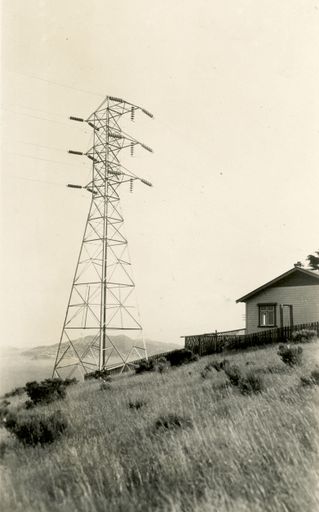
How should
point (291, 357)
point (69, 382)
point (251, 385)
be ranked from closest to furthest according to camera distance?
1. point (251, 385)
2. point (291, 357)
3. point (69, 382)

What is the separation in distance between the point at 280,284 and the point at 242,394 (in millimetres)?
17397

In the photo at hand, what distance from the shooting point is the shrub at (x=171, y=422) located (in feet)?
24.0

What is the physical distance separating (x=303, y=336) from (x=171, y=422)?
14.8 meters

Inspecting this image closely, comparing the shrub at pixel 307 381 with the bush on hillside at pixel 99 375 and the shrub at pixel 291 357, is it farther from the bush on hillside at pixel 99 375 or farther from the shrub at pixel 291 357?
the bush on hillside at pixel 99 375

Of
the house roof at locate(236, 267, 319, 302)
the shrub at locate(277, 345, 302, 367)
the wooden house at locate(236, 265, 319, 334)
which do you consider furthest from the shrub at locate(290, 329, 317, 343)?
the shrub at locate(277, 345, 302, 367)

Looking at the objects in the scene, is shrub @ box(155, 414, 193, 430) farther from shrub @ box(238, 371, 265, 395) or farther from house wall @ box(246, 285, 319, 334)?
house wall @ box(246, 285, 319, 334)

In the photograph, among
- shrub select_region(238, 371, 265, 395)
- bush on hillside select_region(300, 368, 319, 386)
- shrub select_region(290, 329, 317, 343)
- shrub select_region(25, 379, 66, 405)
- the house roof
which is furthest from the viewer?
the house roof

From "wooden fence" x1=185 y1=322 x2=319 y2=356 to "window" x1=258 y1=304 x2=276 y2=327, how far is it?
2761 mm

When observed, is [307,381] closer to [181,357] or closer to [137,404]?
[137,404]

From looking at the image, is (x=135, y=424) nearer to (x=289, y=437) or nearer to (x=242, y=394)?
(x=242, y=394)

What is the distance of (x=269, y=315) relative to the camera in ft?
86.6

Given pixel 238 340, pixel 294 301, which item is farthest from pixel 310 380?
pixel 294 301

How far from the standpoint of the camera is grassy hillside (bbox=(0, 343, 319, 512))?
4566 millimetres

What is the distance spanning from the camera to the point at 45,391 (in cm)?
1465
